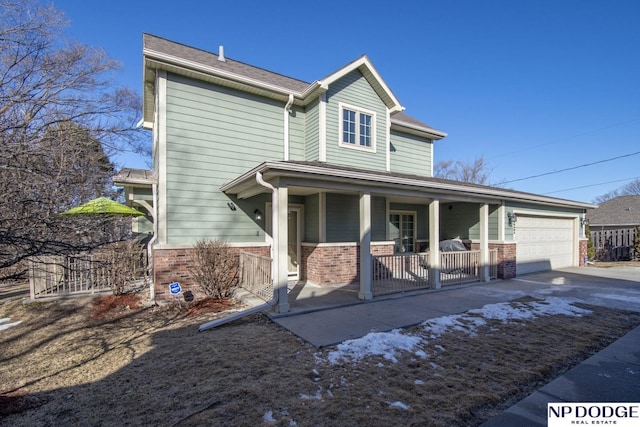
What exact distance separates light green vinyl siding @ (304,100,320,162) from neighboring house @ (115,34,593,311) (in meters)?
0.06

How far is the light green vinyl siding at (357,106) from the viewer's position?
906cm

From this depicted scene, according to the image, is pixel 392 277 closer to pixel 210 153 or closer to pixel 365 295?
pixel 365 295

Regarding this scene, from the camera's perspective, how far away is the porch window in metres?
11.1

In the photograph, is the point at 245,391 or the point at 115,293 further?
the point at 115,293

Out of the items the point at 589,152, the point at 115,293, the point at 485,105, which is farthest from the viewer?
the point at 589,152

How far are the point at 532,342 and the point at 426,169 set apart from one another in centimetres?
875

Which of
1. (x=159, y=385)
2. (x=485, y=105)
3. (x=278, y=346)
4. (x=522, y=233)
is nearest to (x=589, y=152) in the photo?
(x=485, y=105)

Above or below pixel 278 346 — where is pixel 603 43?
above

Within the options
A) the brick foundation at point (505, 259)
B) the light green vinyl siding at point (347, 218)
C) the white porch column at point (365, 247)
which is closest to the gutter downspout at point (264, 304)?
the white porch column at point (365, 247)

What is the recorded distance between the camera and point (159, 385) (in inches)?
131

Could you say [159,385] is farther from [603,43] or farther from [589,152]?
[589,152]

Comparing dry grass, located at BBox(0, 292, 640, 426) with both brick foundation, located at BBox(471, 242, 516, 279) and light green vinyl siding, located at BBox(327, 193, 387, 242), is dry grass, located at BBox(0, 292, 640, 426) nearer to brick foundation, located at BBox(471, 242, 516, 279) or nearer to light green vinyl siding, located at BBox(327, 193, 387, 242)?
light green vinyl siding, located at BBox(327, 193, 387, 242)

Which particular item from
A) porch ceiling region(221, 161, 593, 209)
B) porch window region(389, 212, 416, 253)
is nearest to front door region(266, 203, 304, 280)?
porch ceiling region(221, 161, 593, 209)

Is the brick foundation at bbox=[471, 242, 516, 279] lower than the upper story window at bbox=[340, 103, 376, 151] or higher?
lower
